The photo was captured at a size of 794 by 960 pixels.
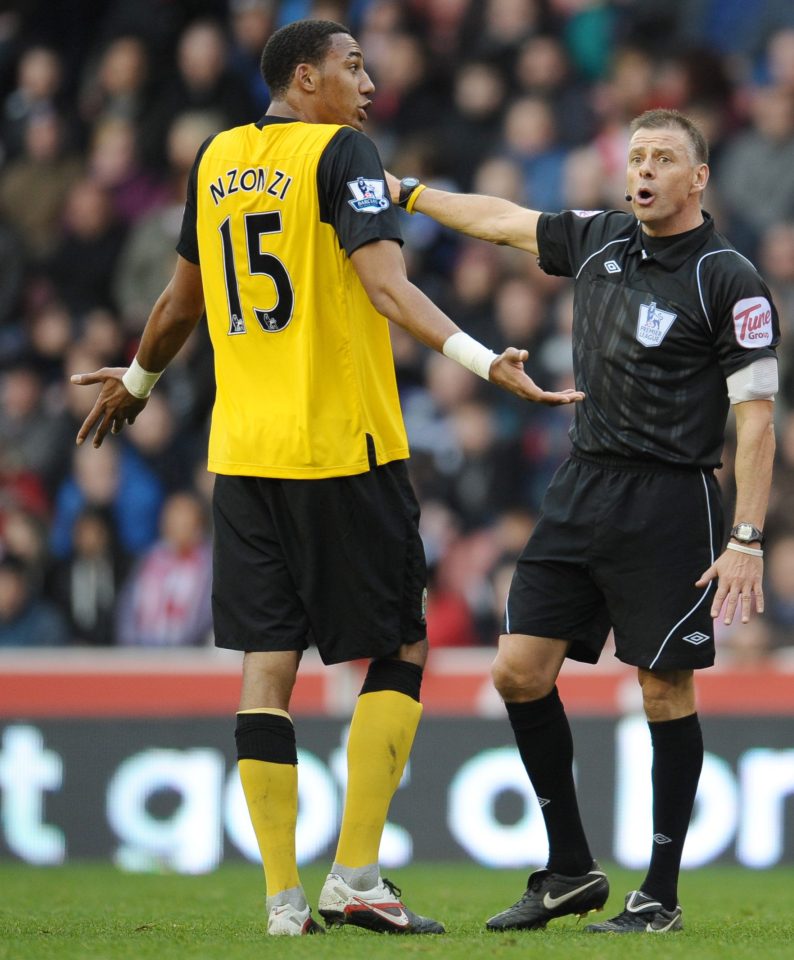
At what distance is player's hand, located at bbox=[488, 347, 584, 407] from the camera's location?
4.29m

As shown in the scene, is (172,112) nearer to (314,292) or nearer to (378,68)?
(378,68)

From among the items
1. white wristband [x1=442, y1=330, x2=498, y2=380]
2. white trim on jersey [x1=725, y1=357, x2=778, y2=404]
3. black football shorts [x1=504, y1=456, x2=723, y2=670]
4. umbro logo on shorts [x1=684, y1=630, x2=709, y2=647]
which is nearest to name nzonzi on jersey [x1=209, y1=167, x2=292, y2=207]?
white wristband [x1=442, y1=330, x2=498, y2=380]

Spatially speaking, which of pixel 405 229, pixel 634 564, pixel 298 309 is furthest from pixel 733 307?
pixel 405 229

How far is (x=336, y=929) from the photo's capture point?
4570 mm

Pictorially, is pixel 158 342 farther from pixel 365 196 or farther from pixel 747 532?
pixel 747 532

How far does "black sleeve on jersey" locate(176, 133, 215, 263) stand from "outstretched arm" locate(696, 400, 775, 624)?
1620 mm

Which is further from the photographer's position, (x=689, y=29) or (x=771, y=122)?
(x=689, y=29)

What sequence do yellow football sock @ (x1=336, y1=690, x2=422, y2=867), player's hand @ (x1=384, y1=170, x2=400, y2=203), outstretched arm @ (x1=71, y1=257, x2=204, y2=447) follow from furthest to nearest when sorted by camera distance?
player's hand @ (x1=384, y1=170, x2=400, y2=203)
outstretched arm @ (x1=71, y1=257, x2=204, y2=447)
yellow football sock @ (x1=336, y1=690, x2=422, y2=867)

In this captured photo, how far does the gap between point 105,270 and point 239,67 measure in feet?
5.92

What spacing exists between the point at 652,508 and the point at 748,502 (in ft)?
0.93

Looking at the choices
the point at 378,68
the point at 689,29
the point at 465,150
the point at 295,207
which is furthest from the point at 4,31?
the point at 295,207

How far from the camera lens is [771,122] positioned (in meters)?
10.9

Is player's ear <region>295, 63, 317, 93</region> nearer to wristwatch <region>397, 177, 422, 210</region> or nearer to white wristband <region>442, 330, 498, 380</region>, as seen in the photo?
wristwatch <region>397, 177, 422, 210</region>

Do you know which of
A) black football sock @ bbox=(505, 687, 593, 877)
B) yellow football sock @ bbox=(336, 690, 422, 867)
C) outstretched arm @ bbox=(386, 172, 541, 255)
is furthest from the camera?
outstretched arm @ bbox=(386, 172, 541, 255)
